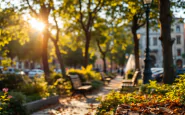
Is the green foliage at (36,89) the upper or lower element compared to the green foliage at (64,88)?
upper

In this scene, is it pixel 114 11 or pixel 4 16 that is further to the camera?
pixel 114 11

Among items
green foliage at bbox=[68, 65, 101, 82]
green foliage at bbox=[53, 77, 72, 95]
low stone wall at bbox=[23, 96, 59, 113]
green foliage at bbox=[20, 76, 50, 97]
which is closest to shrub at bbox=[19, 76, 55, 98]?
green foliage at bbox=[20, 76, 50, 97]

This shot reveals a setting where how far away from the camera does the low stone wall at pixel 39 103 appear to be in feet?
31.9

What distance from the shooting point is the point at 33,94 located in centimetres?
1148

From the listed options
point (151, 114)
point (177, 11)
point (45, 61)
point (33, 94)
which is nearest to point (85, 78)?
point (45, 61)

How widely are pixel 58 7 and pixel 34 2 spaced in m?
3.13

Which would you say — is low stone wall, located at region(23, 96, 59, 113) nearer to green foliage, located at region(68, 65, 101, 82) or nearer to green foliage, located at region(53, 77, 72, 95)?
green foliage, located at region(53, 77, 72, 95)

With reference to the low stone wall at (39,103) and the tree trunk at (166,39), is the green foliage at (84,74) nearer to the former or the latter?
the low stone wall at (39,103)

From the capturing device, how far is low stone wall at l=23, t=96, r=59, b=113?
9.73 metres

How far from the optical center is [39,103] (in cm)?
1066

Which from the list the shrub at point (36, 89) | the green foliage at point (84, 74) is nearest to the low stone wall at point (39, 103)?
the shrub at point (36, 89)

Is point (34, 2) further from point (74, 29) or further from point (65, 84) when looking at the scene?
point (74, 29)

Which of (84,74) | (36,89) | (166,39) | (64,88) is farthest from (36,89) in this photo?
(84,74)

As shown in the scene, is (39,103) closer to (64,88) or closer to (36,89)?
(36,89)
